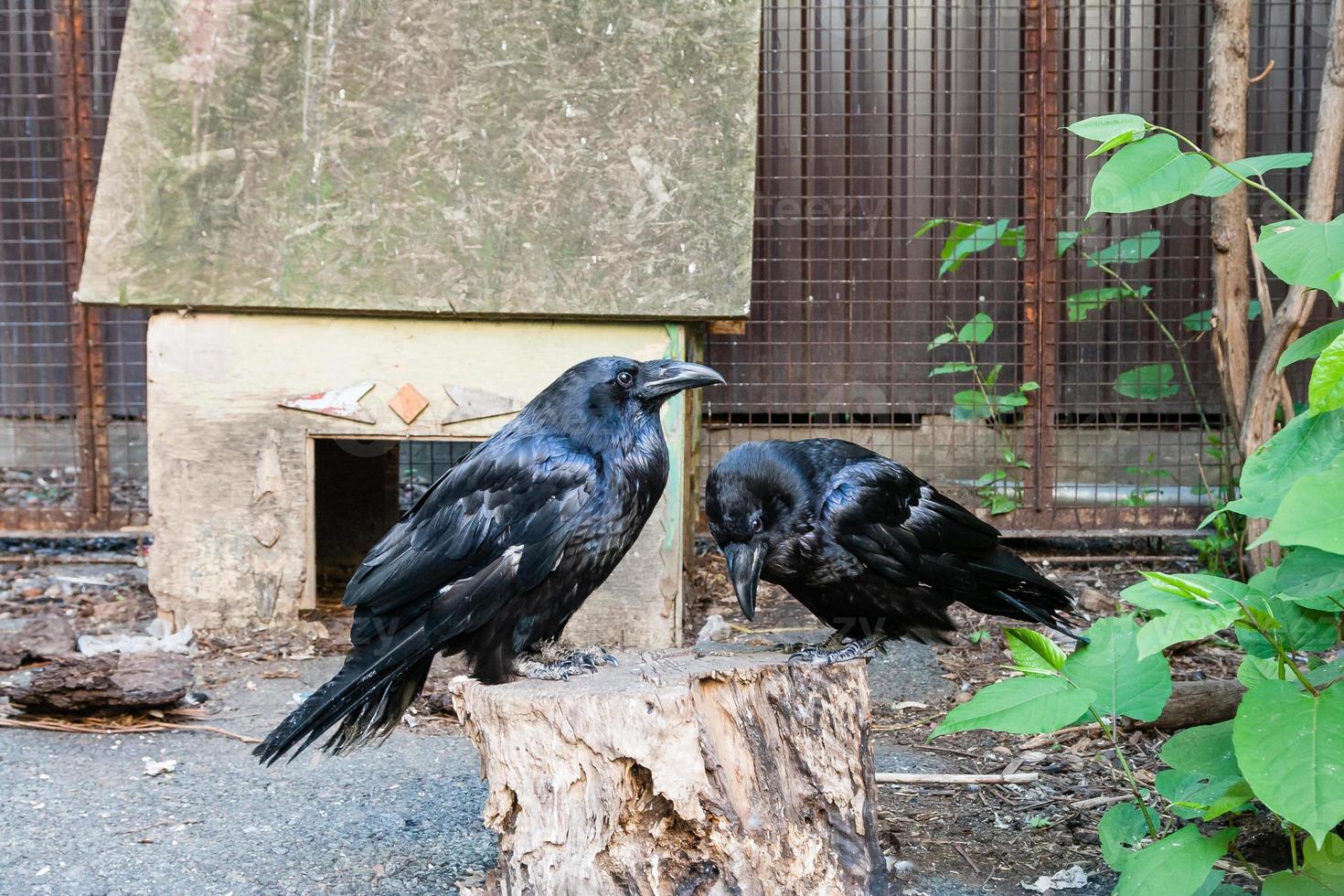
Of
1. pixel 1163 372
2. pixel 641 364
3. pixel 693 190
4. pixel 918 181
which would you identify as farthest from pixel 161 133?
pixel 1163 372

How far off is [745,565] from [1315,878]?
4.91 ft

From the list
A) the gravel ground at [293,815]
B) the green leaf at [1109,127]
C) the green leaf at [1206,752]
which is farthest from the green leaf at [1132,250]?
the green leaf at [1206,752]

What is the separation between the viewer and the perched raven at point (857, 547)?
135 inches

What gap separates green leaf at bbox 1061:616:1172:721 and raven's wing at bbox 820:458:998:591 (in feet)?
2.61

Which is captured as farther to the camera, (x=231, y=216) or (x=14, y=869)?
(x=231, y=216)

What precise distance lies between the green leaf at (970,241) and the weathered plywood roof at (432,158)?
159 cm

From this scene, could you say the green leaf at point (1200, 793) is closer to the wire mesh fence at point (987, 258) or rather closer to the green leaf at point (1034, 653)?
the green leaf at point (1034, 653)

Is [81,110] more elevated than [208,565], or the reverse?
[81,110]

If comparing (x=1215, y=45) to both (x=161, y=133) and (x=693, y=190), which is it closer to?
(x=693, y=190)

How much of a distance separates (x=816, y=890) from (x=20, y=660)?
345cm

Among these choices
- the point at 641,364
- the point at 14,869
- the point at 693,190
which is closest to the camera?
the point at 14,869

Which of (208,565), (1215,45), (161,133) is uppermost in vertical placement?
(1215,45)

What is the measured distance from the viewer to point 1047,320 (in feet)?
20.2

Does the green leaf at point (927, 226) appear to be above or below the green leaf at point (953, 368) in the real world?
above
